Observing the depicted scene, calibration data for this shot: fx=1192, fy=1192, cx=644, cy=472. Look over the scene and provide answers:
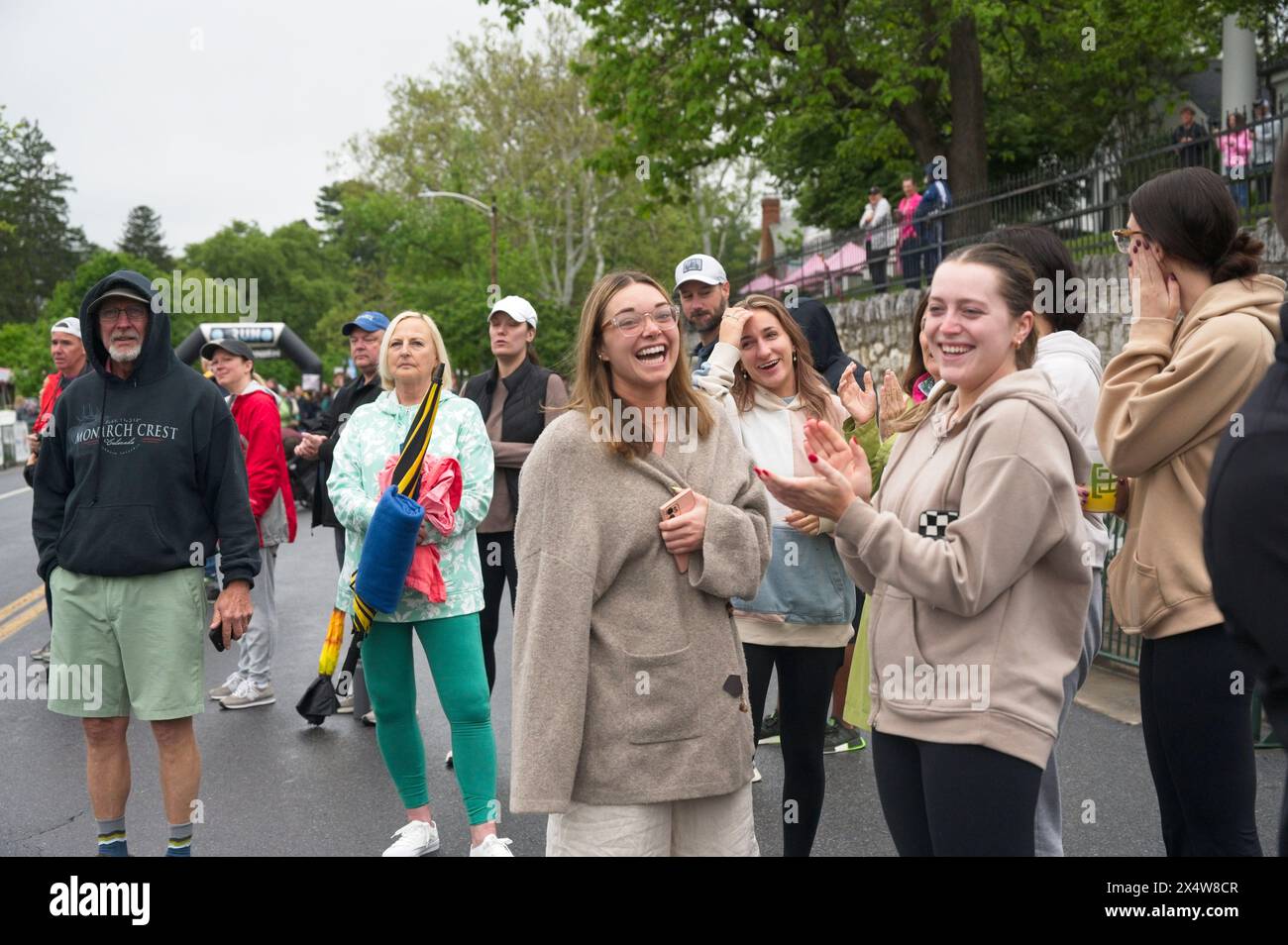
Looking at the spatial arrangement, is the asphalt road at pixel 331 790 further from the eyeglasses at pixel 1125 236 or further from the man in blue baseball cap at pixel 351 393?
the eyeglasses at pixel 1125 236

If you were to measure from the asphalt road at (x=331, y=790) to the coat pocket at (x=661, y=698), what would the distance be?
202 centimetres

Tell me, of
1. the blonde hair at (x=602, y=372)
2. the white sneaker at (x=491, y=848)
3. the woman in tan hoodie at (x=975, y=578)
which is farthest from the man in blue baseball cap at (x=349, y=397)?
the woman in tan hoodie at (x=975, y=578)

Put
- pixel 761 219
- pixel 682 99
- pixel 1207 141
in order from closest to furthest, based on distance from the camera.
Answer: pixel 1207 141 < pixel 682 99 < pixel 761 219

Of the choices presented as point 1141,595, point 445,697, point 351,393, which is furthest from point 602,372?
point 351,393

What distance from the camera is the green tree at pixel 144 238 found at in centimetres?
11394

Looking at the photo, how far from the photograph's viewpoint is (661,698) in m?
2.85

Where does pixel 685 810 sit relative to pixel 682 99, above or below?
below

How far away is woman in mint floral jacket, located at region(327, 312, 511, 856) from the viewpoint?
463 centimetres

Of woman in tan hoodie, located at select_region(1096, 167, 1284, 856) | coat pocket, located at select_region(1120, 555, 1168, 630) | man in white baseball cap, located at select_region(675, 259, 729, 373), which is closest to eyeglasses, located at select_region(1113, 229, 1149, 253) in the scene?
woman in tan hoodie, located at select_region(1096, 167, 1284, 856)

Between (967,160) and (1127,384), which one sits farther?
(967,160)

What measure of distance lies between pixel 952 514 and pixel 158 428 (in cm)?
297

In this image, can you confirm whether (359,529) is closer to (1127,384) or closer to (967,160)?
(1127,384)
